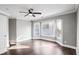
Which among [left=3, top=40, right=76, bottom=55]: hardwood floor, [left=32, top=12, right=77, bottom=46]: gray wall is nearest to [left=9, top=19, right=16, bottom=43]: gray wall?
[left=3, top=40, right=76, bottom=55]: hardwood floor

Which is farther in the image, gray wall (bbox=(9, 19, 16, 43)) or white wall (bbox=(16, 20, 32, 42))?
white wall (bbox=(16, 20, 32, 42))

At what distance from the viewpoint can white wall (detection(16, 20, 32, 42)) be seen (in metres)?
6.22

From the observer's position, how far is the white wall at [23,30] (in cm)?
622

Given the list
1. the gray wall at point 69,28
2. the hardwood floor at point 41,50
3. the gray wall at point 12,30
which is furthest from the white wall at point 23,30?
the gray wall at point 69,28

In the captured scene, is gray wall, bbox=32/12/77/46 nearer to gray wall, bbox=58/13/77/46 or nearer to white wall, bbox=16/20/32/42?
gray wall, bbox=58/13/77/46

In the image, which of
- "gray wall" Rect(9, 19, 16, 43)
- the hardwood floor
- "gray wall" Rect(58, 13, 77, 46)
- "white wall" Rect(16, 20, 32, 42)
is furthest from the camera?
"white wall" Rect(16, 20, 32, 42)

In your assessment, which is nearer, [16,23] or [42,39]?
[16,23]

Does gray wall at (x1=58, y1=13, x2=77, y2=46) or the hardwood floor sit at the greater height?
gray wall at (x1=58, y1=13, x2=77, y2=46)

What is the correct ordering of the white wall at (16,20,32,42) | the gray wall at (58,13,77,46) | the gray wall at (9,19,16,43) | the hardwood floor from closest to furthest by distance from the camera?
the hardwood floor
the gray wall at (58,13,77,46)
the gray wall at (9,19,16,43)
the white wall at (16,20,32,42)

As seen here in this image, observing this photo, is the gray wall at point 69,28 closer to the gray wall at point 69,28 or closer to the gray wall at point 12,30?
the gray wall at point 69,28
